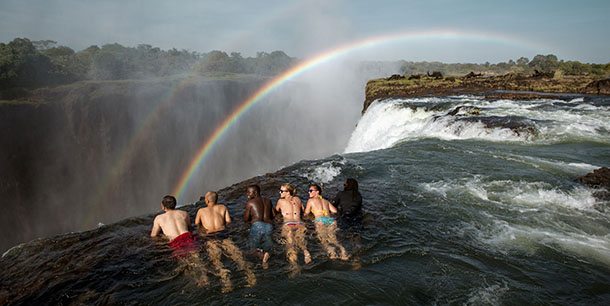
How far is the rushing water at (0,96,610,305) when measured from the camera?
4.64 m

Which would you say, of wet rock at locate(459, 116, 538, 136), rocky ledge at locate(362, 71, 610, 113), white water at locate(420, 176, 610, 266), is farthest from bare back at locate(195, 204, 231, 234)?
rocky ledge at locate(362, 71, 610, 113)

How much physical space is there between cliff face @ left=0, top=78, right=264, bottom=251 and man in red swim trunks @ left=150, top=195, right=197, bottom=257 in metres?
31.0

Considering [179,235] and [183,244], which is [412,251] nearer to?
[183,244]

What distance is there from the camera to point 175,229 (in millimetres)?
6223

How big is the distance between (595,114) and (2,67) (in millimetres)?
49322

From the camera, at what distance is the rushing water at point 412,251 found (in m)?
4.64

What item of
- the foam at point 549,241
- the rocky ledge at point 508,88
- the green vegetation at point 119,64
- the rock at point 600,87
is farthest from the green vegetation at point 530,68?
the foam at point 549,241

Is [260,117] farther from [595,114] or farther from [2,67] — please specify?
[595,114]

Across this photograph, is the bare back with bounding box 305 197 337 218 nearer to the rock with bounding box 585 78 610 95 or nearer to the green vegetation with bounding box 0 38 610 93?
the rock with bounding box 585 78 610 95

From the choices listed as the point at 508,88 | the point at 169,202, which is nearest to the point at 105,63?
the point at 508,88

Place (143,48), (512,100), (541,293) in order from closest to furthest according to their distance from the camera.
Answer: (541,293) < (512,100) < (143,48)

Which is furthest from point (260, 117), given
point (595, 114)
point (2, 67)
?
point (595, 114)

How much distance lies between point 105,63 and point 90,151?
2484cm

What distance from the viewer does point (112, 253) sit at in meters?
5.89
